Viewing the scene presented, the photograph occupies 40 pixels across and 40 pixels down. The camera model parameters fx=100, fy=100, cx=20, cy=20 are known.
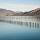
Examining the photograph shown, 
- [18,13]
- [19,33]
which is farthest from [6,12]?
[19,33]

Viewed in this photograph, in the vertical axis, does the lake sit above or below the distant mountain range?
below

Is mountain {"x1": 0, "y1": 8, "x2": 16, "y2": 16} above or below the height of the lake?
above

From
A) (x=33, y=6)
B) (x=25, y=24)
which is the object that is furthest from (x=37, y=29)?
(x=33, y=6)

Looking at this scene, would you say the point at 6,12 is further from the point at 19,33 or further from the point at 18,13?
the point at 19,33

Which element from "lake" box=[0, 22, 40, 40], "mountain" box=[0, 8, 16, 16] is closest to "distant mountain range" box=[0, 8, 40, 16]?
"mountain" box=[0, 8, 16, 16]

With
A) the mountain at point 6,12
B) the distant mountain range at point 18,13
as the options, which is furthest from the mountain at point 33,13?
the mountain at point 6,12

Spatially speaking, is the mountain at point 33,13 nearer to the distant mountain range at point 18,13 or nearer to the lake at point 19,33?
the distant mountain range at point 18,13

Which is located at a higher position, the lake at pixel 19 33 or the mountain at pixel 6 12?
the mountain at pixel 6 12

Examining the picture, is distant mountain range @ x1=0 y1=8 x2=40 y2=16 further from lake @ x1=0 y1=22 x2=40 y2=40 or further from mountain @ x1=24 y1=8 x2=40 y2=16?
lake @ x1=0 y1=22 x2=40 y2=40

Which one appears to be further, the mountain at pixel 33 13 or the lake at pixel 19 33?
the mountain at pixel 33 13

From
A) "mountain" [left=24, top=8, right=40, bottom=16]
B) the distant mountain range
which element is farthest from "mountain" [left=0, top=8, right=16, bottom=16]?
"mountain" [left=24, top=8, right=40, bottom=16]

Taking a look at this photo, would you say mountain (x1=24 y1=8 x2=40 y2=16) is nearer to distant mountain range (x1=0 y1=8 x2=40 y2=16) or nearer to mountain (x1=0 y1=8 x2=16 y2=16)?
distant mountain range (x1=0 y1=8 x2=40 y2=16)

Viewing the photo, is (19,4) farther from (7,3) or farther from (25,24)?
(25,24)

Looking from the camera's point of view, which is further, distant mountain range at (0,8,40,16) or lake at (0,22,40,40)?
distant mountain range at (0,8,40,16)
